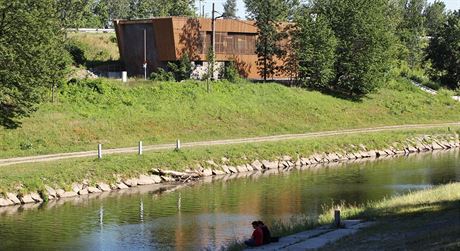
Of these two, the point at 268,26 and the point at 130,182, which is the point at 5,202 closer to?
the point at 130,182

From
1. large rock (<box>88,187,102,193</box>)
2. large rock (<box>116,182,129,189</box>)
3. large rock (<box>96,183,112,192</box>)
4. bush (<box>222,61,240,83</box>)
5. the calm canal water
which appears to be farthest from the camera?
bush (<box>222,61,240,83</box>)

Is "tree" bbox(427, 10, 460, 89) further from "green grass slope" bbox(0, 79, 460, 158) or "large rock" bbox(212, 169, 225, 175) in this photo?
"large rock" bbox(212, 169, 225, 175)

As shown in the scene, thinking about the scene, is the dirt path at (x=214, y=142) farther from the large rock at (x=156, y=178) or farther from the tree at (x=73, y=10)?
the tree at (x=73, y=10)

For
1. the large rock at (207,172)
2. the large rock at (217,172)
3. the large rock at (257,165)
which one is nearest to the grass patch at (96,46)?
the large rock at (257,165)

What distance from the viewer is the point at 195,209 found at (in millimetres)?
43406

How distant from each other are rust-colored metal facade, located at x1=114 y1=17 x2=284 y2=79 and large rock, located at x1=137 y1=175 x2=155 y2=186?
39.1 meters

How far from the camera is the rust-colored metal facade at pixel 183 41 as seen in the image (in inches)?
3588

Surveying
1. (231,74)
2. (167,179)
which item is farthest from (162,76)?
(167,179)

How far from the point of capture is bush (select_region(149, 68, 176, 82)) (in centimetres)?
8569

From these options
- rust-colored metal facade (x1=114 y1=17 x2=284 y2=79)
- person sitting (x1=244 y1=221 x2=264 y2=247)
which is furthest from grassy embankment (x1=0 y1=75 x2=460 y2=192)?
person sitting (x1=244 y1=221 x2=264 y2=247)

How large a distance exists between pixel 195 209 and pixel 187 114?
30258 millimetres

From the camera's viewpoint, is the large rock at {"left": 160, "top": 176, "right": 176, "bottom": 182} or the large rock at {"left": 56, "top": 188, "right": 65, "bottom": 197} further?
the large rock at {"left": 160, "top": 176, "right": 176, "bottom": 182}

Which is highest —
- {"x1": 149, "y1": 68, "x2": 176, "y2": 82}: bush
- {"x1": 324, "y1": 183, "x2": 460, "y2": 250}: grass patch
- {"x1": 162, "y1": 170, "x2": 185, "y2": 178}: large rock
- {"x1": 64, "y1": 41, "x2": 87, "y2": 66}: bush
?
{"x1": 64, "y1": 41, "x2": 87, "y2": 66}: bush

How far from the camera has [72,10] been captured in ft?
Answer: 346
